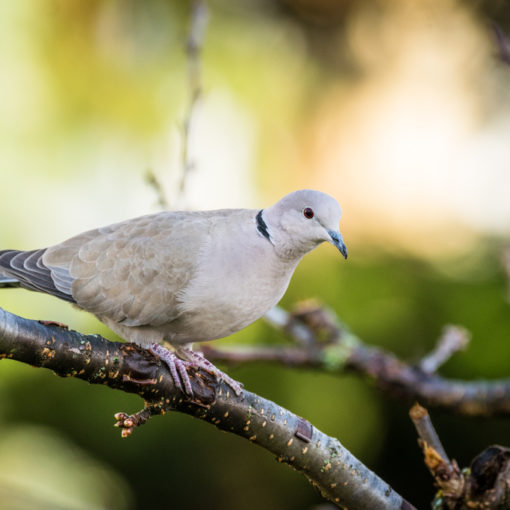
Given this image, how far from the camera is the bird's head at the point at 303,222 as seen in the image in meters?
2.91

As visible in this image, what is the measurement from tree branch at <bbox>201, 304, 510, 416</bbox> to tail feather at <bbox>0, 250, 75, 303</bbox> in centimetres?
106

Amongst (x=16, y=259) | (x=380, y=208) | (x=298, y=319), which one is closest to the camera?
(x=16, y=259)

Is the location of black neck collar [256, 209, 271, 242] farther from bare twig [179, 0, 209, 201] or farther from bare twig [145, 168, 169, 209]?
bare twig [145, 168, 169, 209]

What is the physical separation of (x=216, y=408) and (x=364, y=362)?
1.97m

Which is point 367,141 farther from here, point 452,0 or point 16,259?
point 16,259

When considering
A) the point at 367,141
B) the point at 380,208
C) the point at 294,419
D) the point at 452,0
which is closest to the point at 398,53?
the point at 452,0

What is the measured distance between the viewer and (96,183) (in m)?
5.47

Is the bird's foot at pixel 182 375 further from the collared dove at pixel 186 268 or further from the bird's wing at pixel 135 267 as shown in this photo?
the bird's wing at pixel 135 267

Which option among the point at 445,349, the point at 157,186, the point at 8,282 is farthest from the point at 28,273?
the point at 445,349

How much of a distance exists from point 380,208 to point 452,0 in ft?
8.31

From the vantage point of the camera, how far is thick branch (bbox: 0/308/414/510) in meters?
2.09

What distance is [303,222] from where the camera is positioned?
9.69 feet

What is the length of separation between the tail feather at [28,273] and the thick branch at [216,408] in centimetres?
101

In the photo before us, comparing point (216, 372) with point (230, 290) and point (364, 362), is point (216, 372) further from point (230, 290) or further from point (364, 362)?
point (364, 362)
